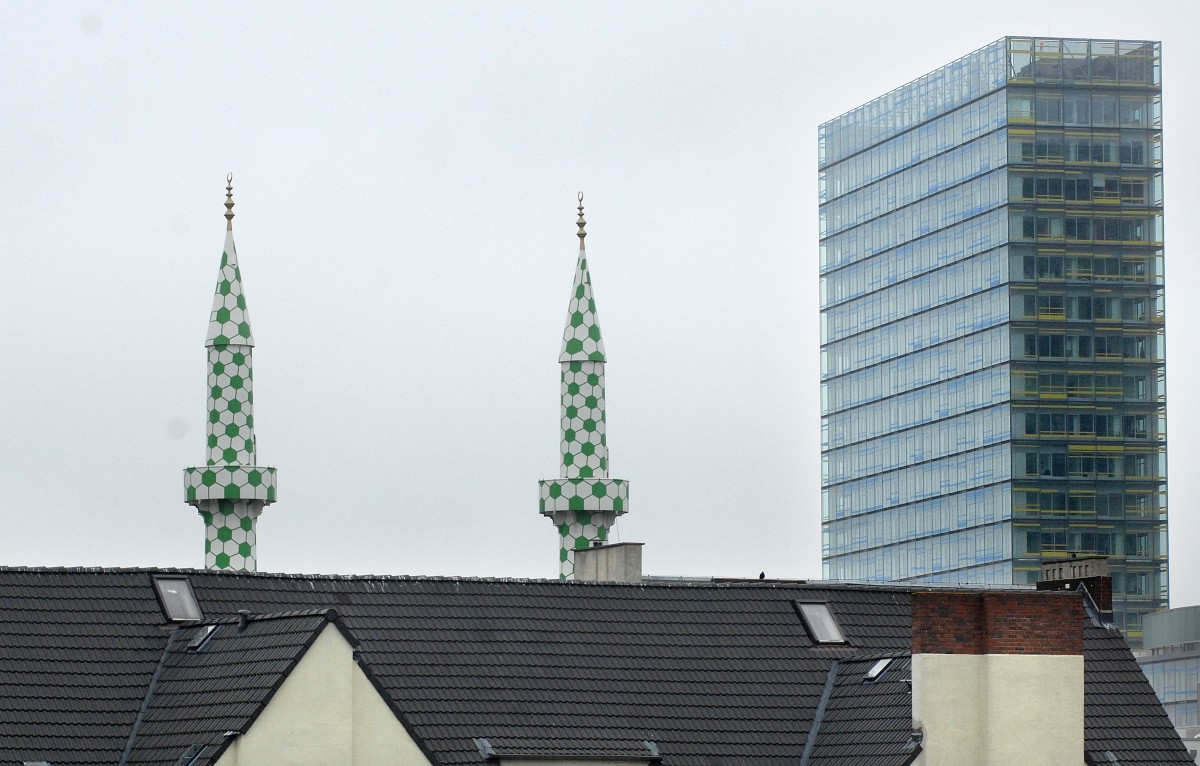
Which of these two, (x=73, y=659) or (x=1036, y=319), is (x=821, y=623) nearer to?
(x=73, y=659)

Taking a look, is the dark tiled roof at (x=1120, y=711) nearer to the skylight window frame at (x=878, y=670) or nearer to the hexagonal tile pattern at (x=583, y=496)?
the skylight window frame at (x=878, y=670)

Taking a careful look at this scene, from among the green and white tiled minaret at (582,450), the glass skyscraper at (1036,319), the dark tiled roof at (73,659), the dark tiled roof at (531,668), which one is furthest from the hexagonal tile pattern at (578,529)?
the glass skyscraper at (1036,319)

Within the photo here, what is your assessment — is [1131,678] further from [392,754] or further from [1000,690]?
[392,754]

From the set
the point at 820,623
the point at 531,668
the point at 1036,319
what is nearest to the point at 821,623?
the point at 820,623

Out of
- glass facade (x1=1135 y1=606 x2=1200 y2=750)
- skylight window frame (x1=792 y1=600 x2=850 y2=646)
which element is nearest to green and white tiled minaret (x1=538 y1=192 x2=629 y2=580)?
skylight window frame (x1=792 y1=600 x2=850 y2=646)

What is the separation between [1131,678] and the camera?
43.6 metres

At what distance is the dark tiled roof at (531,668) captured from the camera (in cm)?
3888

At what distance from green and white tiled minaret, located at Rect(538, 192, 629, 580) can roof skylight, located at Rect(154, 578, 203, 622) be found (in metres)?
12.6

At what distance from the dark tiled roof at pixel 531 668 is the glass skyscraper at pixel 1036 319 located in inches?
4781

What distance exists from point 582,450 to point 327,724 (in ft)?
59.9

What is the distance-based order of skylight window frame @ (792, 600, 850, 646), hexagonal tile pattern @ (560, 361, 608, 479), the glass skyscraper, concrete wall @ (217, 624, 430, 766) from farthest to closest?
the glass skyscraper
hexagonal tile pattern @ (560, 361, 608, 479)
skylight window frame @ (792, 600, 850, 646)
concrete wall @ (217, 624, 430, 766)

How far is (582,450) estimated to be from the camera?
5481 cm

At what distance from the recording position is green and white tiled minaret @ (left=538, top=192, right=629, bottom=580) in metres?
54.1

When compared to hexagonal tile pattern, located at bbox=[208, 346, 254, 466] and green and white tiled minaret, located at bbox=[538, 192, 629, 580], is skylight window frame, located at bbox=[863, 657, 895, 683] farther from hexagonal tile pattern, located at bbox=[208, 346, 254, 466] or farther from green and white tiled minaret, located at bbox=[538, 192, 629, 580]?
hexagonal tile pattern, located at bbox=[208, 346, 254, 466]
